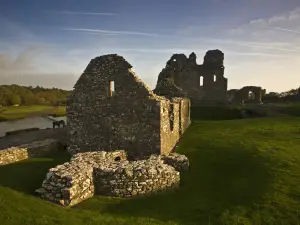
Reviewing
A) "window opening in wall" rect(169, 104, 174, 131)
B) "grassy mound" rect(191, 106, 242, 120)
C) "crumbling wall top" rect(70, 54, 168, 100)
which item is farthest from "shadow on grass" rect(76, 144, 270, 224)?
"grassy mound" rect(191, 106, 242, 120)

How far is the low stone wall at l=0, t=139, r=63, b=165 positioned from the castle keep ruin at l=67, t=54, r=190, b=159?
1.99 meters

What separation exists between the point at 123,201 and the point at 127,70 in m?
8.82

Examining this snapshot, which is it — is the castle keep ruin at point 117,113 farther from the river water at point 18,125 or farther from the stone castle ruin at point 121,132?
the river water at point 18,125

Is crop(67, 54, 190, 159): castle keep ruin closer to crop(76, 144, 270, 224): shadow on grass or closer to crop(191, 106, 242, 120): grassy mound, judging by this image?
crop(76, 144, 270, 224): shadow on grass

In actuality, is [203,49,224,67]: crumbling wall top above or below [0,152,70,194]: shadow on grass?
above

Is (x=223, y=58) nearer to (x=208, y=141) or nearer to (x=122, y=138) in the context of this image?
(x=208, y=141)

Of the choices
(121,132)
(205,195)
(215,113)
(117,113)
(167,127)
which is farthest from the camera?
(215,113)

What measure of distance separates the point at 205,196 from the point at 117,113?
8288 millimetres

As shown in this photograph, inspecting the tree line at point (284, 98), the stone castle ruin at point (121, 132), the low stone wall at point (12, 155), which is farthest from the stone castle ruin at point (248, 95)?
the low stone wall at point (12, 155)

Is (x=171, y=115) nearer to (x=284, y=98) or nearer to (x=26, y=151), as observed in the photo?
(x=26, y=151)

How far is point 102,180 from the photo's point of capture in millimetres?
12500

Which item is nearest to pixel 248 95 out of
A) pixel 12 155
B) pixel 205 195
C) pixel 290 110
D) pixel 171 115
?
pixel 290 110

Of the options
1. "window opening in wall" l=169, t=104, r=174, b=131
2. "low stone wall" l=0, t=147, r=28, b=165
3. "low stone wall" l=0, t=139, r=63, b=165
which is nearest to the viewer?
"low stone wall" l=0, t=147, r=28, b=165

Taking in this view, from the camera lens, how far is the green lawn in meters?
9.27
